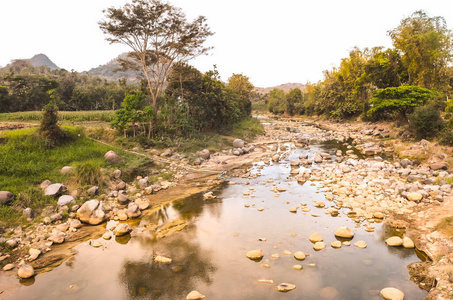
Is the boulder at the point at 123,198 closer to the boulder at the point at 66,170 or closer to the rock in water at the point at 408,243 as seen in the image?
the boulder at the point at 66,170

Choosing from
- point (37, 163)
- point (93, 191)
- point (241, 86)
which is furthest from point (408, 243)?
point (241, 86)

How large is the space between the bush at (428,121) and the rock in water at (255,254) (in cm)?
1732

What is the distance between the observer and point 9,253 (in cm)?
754

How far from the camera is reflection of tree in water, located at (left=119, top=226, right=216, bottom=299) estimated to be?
598 cm

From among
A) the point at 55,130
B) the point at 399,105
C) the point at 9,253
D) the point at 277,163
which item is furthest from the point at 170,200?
the point at 399,105

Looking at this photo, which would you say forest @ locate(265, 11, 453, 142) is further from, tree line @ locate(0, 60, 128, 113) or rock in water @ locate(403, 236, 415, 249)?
tree line @ locate(0, 60, 128, 113)

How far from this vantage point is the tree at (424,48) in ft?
80.4

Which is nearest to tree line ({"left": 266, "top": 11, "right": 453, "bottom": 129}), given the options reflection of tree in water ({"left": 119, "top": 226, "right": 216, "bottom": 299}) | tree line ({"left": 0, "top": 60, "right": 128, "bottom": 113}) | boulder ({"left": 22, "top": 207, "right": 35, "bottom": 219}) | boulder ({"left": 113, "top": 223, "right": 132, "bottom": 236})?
reflection of tree in water ({"left": 119, "top": 226, "right": 216, "bottom": 299})

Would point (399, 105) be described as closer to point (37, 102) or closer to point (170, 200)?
point (170, 200)

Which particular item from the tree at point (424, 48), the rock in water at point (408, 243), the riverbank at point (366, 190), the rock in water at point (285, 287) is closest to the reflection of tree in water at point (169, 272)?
the riverbank at point (366, 190)

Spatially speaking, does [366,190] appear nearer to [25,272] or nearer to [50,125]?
[25,272]

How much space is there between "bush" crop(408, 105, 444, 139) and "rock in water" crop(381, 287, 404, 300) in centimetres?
1653

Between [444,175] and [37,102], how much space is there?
39.9 m

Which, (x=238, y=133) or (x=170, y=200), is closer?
(x=170, y=200)
